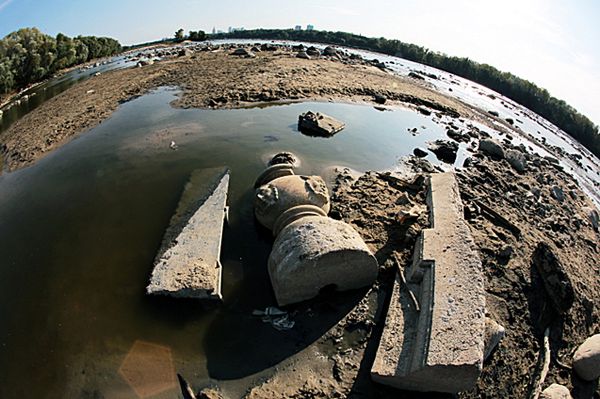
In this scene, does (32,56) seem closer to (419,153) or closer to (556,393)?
(419,153)

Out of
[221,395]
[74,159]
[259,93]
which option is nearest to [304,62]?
[259,93]

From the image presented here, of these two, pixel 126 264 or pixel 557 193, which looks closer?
pixel 126 264

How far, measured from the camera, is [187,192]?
35.4 feet

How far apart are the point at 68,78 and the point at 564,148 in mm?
34742

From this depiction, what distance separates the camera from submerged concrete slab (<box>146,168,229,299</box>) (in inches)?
291

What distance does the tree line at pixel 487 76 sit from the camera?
28.8 metres

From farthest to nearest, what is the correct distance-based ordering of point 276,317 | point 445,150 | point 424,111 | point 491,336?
point 424,111 < point 445,150 < point 276,317 < point 491,336

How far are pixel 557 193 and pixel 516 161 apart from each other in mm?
1984

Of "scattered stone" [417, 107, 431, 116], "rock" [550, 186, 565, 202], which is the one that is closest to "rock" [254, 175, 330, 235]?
"rock" [550, 186, 565, 202]

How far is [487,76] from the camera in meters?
38.0

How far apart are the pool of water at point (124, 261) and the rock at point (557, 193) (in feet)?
17.9

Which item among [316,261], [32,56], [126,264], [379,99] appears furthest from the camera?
[32,56]

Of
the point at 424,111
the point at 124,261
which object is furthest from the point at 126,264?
the point at 424,111

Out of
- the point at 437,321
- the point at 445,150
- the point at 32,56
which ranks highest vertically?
the point at 32,56
